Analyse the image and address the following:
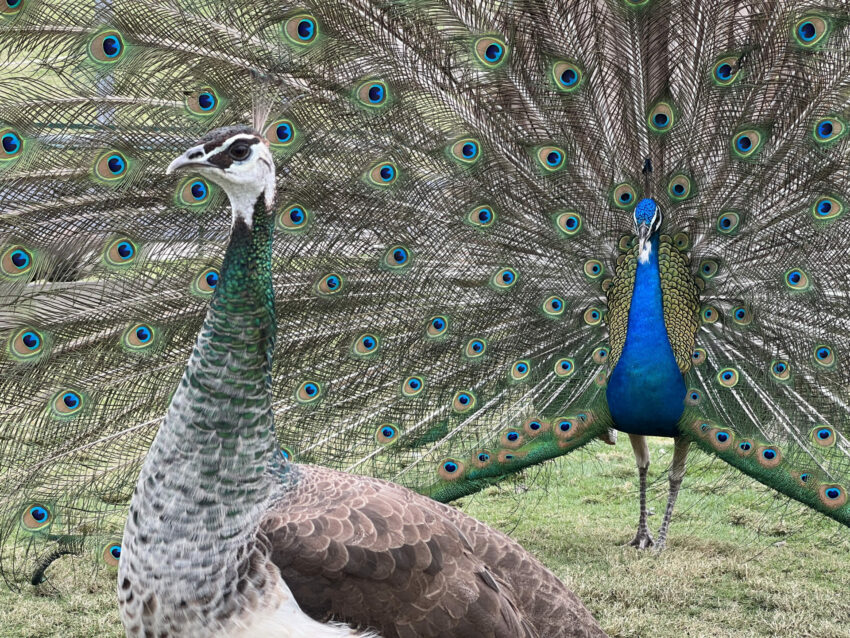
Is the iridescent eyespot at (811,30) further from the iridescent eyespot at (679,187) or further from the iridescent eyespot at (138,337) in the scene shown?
the iridescent eyespot at (138,337)

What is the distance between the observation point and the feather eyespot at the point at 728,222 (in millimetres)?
3619

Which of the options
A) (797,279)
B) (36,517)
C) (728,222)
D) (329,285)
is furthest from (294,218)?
(797,279)

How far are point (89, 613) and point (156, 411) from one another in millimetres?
733

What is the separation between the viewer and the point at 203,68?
313 cm

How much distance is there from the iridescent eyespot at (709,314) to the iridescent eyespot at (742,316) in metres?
0.07

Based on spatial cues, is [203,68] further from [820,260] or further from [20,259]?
[820,260]

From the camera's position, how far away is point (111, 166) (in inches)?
123

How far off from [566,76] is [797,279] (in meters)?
1.15

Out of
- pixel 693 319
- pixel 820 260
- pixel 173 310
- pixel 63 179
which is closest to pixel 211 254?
pixel 173 310

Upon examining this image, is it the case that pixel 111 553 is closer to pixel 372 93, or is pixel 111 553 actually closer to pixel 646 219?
pixel 372 93

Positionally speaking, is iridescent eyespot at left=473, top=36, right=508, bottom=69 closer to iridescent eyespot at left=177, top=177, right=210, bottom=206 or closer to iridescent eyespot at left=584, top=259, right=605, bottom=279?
iridescent eyespot at left=584, top=259, right=605, bottom=279

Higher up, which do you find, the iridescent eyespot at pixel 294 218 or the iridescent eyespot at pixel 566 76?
the iridescent eyespot at pixel 566 76

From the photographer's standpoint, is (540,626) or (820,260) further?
(820,260)

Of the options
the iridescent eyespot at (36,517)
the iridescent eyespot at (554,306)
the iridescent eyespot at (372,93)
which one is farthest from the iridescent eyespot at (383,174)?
the iridescent eyespot at (36,517)
